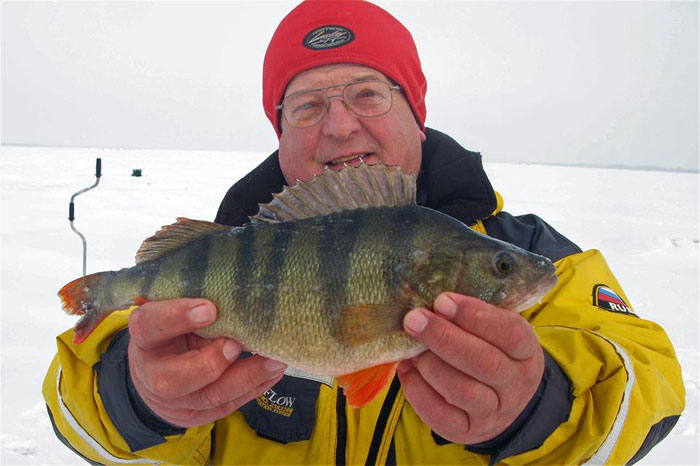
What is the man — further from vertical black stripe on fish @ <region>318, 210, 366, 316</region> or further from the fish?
vertical black stripe on fish @ <region>318, 210, 366, 316</region>

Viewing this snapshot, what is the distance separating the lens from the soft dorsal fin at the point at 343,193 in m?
1.55

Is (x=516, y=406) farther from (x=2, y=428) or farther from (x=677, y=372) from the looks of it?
(x=2, y=428)

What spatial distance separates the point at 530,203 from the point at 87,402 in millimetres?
Result: 17405

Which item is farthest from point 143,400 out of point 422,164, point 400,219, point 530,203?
point 530,203

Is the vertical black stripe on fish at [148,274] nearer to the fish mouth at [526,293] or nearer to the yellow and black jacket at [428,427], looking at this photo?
the yellow and black jacket at [428,427]

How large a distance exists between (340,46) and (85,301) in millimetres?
1612

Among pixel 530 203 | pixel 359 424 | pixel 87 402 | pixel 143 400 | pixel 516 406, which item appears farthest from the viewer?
pixel 530 203

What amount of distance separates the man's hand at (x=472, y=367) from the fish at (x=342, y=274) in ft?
0.44

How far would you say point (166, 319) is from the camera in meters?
1.36

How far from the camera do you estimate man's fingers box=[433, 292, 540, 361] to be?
46.8 inches

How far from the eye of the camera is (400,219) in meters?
1.47

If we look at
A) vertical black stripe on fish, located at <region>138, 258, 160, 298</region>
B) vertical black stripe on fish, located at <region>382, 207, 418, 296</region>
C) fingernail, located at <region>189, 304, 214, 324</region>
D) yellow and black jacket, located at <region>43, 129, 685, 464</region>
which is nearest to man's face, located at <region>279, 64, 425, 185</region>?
yellow and black jacket, located at <region>43, 129, 685, 464</region>

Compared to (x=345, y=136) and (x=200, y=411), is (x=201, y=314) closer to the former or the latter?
(x=200, y=411)

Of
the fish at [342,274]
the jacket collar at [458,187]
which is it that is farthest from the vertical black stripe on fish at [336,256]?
the jacket collar at [458,187]
